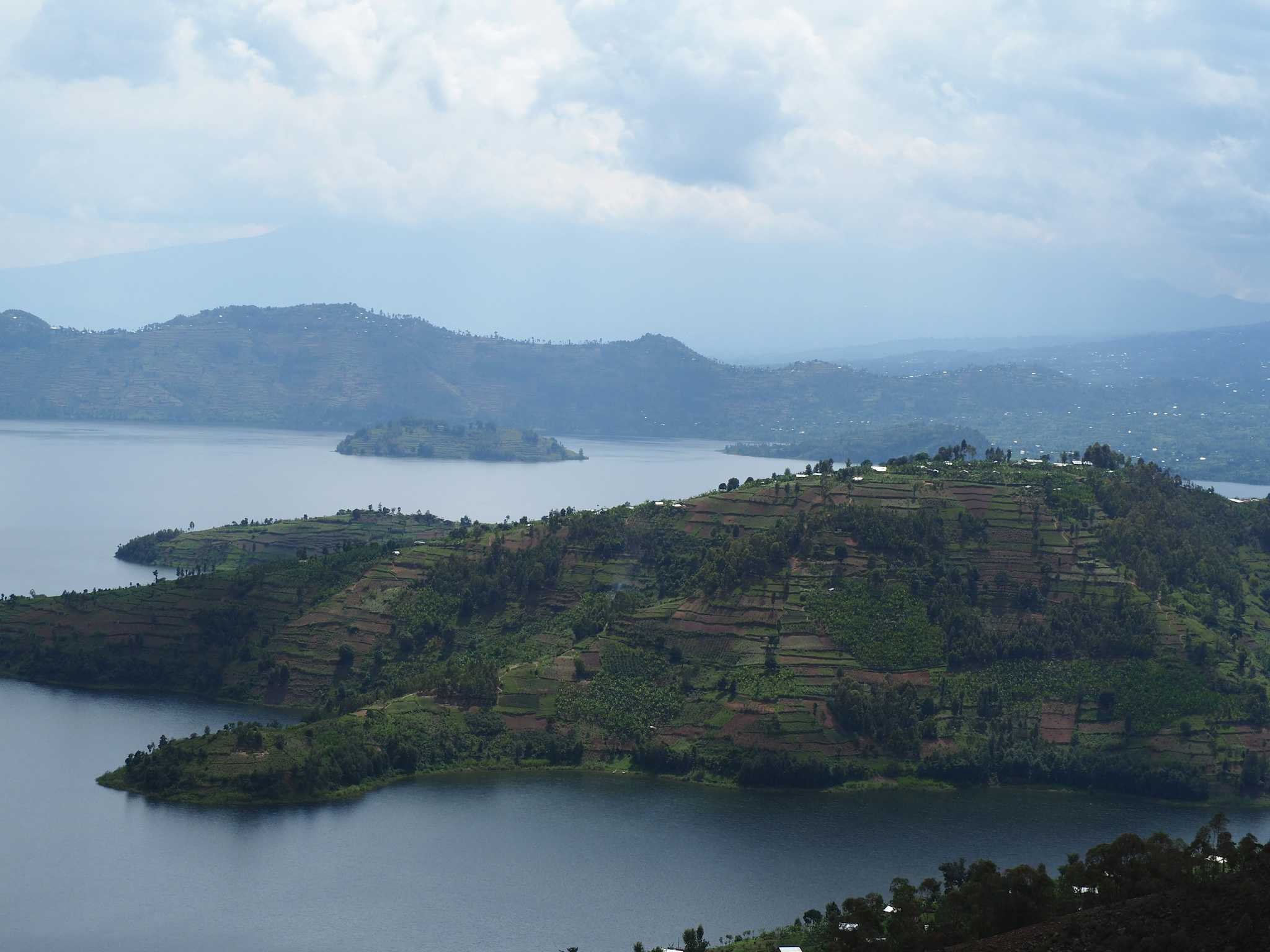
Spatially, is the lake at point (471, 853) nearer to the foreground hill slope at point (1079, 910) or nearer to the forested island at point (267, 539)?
the foreground hill slope at point (1079, 910)

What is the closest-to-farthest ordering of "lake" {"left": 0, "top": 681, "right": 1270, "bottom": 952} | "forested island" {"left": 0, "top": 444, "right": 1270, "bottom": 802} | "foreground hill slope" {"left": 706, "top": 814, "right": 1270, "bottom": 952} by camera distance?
"foreground hill slope" {"left": 706, "top": 814, "right": 1270, "bottom": 952} < "lake" {"left": 0, "top": 681, "right": 1270, "bottom": 952} < "forested island" {"left": 0, "top": 444, "right": 1270, "bottom": 802}

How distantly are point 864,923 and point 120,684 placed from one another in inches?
2221

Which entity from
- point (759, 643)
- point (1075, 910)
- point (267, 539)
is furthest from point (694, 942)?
point (267, 539)

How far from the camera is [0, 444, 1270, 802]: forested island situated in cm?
8112

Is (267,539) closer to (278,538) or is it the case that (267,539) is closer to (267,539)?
(267,539)

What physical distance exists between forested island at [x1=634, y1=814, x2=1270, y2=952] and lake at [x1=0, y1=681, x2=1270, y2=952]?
17.5ft

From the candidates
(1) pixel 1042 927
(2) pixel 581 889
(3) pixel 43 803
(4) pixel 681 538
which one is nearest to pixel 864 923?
(1) pixel 1042 927

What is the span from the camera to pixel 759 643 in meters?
87.8

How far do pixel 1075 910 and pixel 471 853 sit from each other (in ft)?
87.3

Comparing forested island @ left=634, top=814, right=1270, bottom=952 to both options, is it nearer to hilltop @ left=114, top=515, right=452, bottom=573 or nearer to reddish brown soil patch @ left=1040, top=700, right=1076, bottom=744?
reddish brown soil patch @ left=1040, top=700, right=1076, bottom=744

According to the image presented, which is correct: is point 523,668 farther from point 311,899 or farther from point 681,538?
point 311,899

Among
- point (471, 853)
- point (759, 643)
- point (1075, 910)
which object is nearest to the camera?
point (1075, 910)

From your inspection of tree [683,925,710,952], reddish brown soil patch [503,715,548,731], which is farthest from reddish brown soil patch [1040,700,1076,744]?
tree [683,925,710,952]

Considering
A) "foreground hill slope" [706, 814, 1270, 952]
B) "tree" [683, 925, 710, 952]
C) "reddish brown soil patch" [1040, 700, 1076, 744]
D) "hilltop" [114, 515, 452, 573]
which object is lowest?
"tree" [683, 925, 710, 952]
